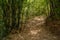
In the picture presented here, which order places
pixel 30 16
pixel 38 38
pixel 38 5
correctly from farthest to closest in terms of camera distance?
pixel 38 5
pixel 30 16
pixel 38 38

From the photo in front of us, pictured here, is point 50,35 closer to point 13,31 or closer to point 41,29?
point 41,29

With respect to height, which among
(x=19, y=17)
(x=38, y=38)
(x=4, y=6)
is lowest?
(x=38, y=38)

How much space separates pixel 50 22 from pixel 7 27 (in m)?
1.58

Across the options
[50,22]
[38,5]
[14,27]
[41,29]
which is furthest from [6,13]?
[38,5]

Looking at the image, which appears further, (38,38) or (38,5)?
(38,5)

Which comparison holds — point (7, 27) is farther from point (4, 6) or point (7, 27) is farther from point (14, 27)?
point (4, 6)

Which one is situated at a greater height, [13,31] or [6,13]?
[6,13]

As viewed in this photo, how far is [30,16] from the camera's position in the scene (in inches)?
256

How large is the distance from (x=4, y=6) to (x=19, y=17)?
0.66 meters

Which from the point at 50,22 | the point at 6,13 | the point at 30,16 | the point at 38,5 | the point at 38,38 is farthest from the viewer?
the point at 38,5

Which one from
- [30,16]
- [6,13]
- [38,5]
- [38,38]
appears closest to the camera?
[38,38]

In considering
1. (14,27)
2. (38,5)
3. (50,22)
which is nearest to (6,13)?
(14,27)

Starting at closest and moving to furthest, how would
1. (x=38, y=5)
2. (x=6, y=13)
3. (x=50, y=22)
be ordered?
1. (x=6, y=13)
2. (x=50, y=22)
3. (x=38, y=5)

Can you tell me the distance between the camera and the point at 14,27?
16.9 ft
